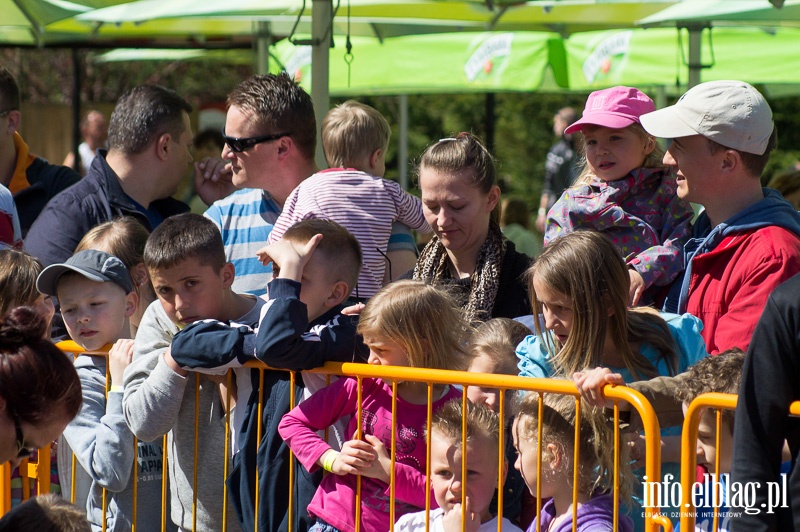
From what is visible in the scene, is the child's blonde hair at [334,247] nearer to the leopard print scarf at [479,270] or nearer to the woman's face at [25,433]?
the leopard print scarf at [479,270]

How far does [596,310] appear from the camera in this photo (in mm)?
3217

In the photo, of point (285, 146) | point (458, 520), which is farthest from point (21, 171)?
point (458, 520)

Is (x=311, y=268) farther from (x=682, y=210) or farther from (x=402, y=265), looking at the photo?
(x=682, y=210)

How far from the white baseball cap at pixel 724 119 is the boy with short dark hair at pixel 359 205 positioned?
4.00 feet

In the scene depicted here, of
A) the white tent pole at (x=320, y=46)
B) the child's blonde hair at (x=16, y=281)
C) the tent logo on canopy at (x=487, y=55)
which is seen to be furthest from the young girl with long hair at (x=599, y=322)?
the tent logo on canopy at (x=487, y=55)

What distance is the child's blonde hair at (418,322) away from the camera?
3.39m

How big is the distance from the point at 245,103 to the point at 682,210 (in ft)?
6.38

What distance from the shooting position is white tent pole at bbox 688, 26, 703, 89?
25.3 ft

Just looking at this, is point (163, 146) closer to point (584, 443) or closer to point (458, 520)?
point (458, 520)

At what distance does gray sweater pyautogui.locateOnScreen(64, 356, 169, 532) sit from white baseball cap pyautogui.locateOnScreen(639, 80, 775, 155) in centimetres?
216

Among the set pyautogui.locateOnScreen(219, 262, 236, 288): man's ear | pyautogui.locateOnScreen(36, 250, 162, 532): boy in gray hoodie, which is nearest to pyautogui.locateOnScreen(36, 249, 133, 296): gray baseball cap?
pyautogui.locateOnScreen(36, 250, 162, 532): boy in gray hoodie

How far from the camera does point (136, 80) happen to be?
20641 millimetres

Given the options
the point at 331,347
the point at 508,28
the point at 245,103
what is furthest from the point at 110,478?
the point at 508,28

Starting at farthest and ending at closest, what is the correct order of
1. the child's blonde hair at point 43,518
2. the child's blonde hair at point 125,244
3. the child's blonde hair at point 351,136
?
the child's blonde hair at point 351,136
the child's blonde hair at point 125,244
the child's blonde hair at point 43,518
